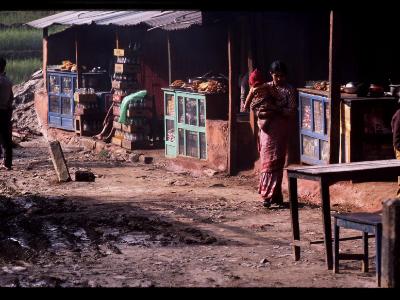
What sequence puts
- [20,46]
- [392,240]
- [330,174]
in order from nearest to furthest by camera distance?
[392,240] < [330,174] < [20,46]

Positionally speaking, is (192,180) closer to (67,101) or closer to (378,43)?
(378,43)

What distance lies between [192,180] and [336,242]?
714cm

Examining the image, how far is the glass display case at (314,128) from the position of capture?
40.2 feet

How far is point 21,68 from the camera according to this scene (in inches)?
1303

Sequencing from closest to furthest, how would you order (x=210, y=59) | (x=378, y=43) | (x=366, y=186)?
(x=366, y=186), (x=378, y=43), (x=210, y=59)

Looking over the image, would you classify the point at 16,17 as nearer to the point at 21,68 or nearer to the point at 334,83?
the point at 21,68

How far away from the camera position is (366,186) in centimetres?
1133

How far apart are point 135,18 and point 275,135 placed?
7619 mm

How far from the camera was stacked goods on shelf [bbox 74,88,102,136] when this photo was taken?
20.7m

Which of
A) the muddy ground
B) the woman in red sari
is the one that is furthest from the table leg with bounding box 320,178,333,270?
the woman in red sari

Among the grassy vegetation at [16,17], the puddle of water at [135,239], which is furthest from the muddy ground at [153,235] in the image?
the grassy vegetation at [16,17]

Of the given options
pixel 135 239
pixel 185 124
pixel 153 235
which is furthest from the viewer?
pixel 185 124

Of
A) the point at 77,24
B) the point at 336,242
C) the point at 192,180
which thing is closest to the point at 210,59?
the point at 77,24

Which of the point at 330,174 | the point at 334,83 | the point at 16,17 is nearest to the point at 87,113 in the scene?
the point at 334,83
